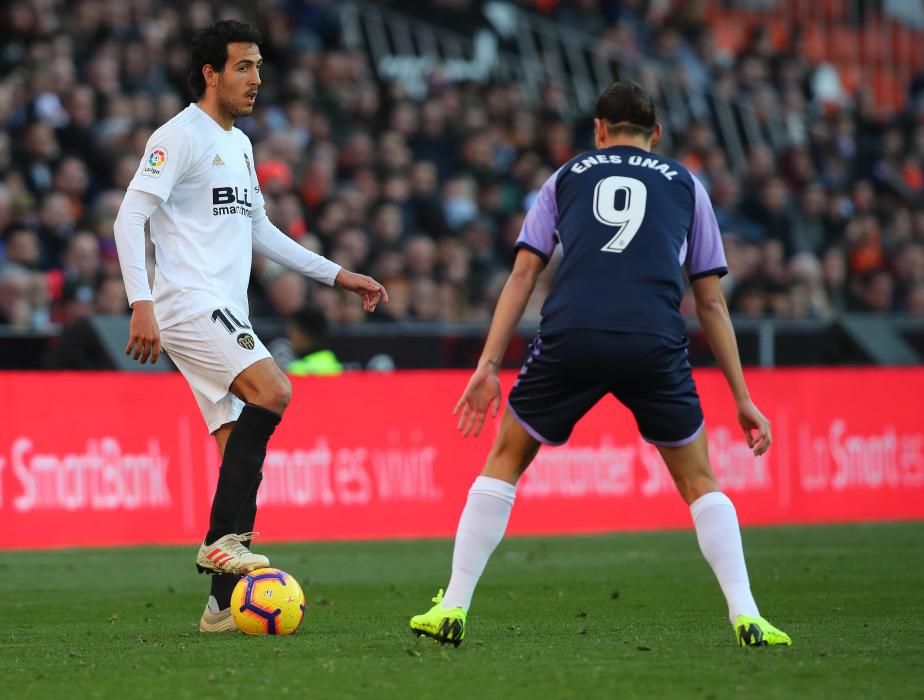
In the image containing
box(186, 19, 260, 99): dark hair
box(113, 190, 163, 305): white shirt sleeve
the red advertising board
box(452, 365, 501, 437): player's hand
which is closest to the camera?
box(452, 365, 501, 437): player's hand

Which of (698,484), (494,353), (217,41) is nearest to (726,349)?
(698,484)

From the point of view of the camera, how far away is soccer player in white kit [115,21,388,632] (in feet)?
24.4

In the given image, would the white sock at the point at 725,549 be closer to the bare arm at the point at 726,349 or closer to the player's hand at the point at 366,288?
the bare arm at the point at 726,349

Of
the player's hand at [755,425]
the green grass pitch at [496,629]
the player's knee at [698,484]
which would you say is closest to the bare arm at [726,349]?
the player's hand at [755,425]

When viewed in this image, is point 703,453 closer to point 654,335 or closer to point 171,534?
point 654,335

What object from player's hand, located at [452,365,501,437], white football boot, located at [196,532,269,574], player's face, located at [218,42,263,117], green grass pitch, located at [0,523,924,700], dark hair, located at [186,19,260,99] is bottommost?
green grass pitch, located at [0,523,924,700]

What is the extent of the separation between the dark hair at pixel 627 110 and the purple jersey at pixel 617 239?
9cm

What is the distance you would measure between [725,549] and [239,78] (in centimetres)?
295

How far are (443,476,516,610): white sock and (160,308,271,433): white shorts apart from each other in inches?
52.8

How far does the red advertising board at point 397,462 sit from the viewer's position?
43.0ft

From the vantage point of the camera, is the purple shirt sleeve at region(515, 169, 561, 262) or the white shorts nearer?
the purple shirt sleeve at region(515, 169, 561, 262)

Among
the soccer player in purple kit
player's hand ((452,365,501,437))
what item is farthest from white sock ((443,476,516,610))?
player's hand ((452,365,501,437))

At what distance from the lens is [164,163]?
7.47 metres

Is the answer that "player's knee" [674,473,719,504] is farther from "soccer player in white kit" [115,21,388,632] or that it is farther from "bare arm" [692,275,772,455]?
"soccer player in white kit" [115,21,388,632]
